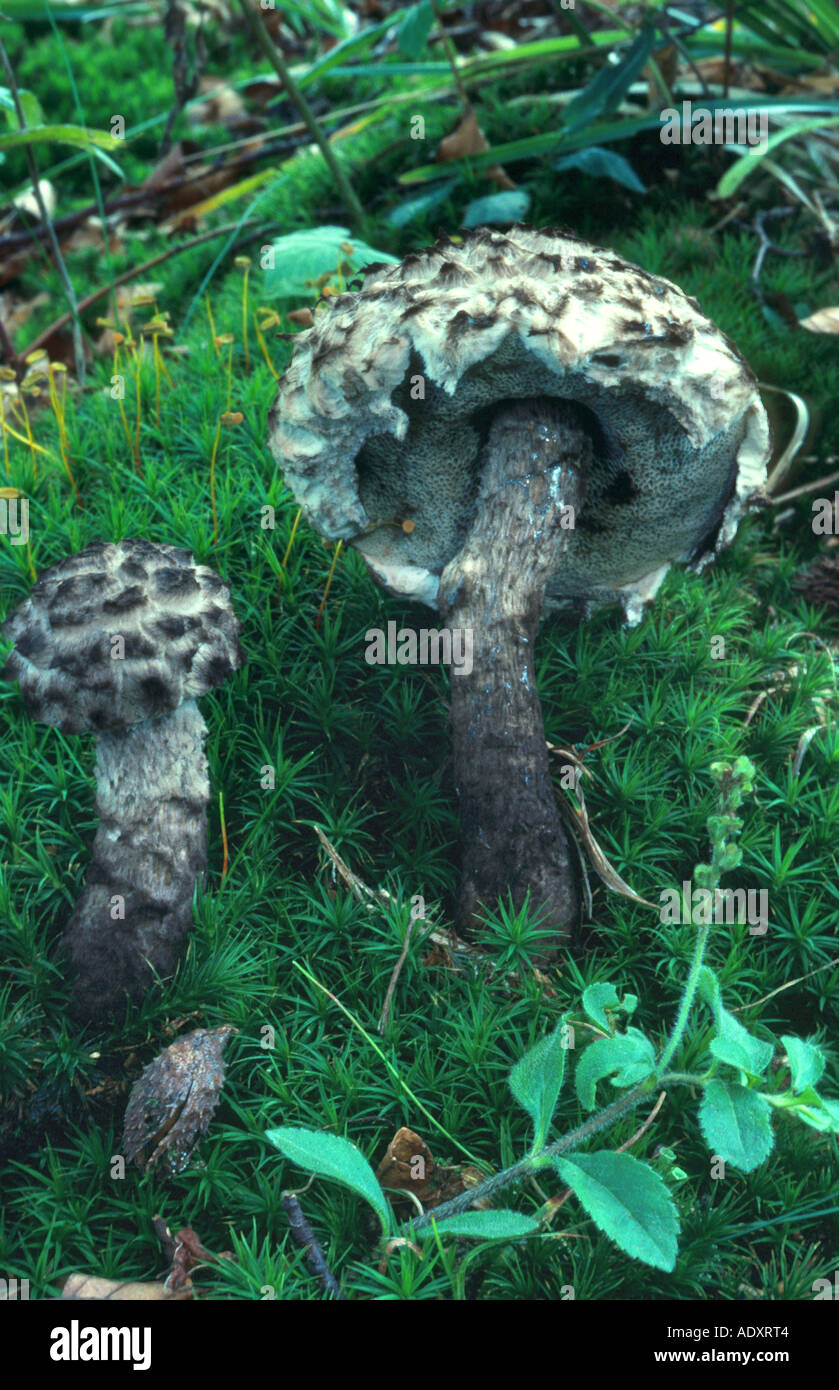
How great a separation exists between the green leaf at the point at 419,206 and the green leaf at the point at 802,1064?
138 inches

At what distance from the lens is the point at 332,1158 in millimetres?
1874

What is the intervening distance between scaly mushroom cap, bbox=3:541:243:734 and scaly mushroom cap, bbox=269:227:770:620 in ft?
1.61

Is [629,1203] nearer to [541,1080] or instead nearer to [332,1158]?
[541,1080]

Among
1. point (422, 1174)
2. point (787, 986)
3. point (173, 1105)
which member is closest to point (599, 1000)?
point (422, 1174)

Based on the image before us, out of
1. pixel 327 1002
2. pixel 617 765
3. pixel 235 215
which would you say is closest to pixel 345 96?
pixel 235 215

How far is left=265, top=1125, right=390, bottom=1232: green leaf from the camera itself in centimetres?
186

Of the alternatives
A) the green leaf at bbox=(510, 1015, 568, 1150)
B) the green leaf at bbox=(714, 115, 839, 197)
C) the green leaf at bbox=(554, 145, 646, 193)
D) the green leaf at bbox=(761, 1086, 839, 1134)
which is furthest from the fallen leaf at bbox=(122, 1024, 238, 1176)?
the green leaf at bbox=(714, 115, 839, 197)

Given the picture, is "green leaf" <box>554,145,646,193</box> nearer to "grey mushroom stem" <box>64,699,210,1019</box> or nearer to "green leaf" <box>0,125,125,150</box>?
"green leaf" <box>0,125,125,150</box>

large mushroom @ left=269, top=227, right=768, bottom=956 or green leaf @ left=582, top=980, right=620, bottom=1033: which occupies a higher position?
large mushroom @ left=269, top=227, right=768, bottom=956

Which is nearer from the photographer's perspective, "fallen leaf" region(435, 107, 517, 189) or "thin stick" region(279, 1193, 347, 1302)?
"thin stick" region(279, 1193, 347, 1302)

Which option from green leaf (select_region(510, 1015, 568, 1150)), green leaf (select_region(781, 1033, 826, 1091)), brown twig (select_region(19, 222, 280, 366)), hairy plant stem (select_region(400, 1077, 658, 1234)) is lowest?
hairy plant stem (select_region(400, 1077, 658, 1234))

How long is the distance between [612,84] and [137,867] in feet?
11.2

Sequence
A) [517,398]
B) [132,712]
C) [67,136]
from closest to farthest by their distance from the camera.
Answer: [132,712] → [517,398] → [67,136]
